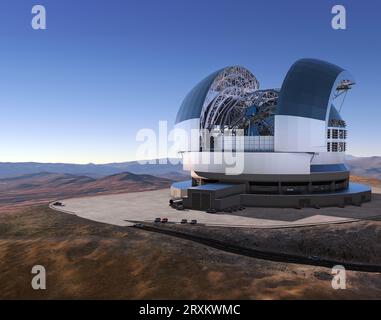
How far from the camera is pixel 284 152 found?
46.0m

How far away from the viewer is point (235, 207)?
43.3 metres

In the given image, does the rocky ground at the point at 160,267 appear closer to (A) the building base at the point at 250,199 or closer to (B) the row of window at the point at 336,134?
(A) the building base at the point at 250,199

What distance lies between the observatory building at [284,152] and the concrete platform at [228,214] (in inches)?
106

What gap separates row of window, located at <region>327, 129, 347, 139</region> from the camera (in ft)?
161

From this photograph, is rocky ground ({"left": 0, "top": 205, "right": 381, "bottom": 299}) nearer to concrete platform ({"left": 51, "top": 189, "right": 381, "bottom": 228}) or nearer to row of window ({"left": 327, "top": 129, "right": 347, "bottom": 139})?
concrete platform ({"left": 51, "top": 189, "right": 381, "bottom": 228})

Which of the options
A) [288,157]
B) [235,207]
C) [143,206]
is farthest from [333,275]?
[143,206]

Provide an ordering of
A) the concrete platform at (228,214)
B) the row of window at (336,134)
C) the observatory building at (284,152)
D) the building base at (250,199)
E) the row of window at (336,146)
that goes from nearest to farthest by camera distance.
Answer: the concrete platform at (228,214), the building base at (250,199), the observatory building at (284,152), the row of window at (336,146), the row of window at (336,134)

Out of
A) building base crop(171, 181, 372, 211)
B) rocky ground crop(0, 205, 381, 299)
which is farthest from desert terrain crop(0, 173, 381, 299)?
building base crop(171, 181, 372, 211)

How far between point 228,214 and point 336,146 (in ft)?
77.0

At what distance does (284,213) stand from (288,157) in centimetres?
991

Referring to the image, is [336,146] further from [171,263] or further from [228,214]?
[171,263]

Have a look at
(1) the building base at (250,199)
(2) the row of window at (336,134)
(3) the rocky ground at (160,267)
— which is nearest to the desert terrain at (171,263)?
(3) the rocky ground at (160,267)

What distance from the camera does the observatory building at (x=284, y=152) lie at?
44.8 meters

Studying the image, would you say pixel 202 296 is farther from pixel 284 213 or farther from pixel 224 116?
pixel 224 116
